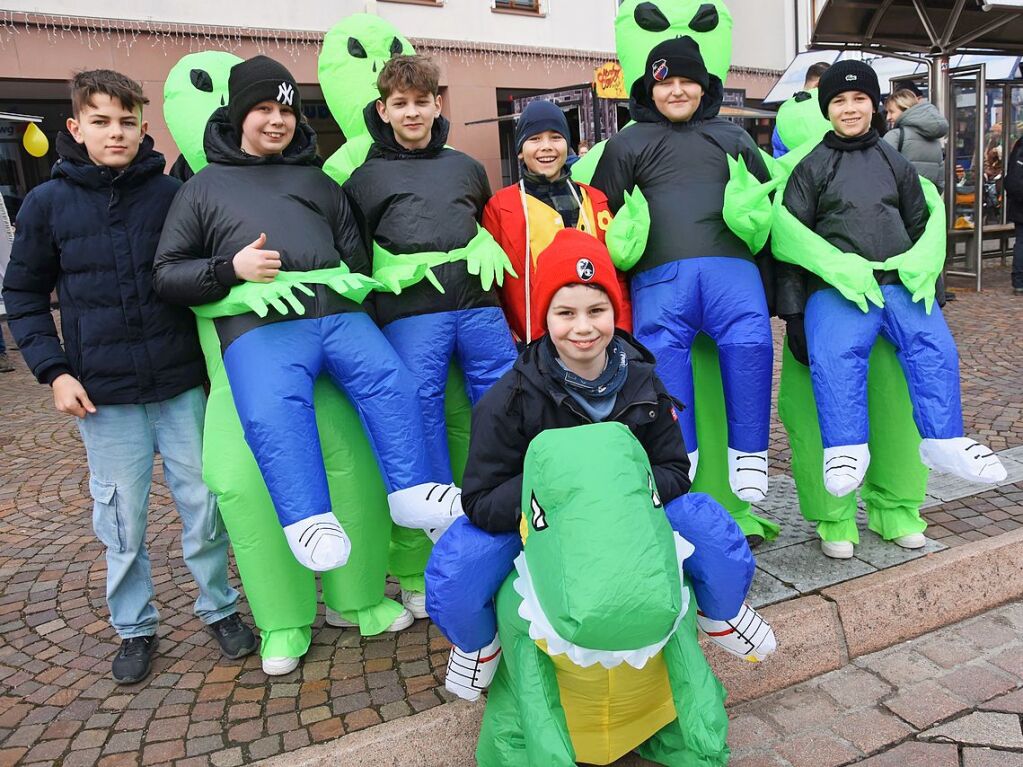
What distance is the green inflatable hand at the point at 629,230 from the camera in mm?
3037

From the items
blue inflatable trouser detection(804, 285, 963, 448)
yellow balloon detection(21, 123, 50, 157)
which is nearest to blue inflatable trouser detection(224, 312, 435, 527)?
blue inflatable trouser detection(804, 285, 963, 448)

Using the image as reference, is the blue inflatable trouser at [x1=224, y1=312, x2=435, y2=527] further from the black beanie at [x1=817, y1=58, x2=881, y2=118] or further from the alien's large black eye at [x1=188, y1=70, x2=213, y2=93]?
the black beanie at [x1=817, y1=58, x2=881, y2=118]

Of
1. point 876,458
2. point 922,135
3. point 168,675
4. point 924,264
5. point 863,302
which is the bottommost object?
point 168,675

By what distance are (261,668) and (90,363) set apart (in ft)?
3.89

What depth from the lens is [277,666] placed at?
9.32 ft

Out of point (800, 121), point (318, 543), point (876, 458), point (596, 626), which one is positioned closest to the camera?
point (596, 626)

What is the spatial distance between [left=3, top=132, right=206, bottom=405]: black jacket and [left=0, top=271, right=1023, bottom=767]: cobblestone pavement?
1.00m

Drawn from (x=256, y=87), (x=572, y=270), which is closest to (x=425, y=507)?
(x=572, y=270)

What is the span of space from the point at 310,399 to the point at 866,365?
1.99 metres

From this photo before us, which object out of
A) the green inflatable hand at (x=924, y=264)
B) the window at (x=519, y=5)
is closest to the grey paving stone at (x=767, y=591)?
the green inflatable hand at (x=924, y=264)

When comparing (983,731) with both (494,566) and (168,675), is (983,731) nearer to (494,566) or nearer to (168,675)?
(494,566)

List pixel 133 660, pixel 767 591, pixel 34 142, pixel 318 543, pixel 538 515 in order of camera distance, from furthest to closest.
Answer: pixel 34 142
pixel 767 591
pixel 133 660
pixel 318 543
pixel 538 515

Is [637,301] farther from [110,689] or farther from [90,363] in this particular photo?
[110,689]

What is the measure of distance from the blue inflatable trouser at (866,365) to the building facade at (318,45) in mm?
9939
